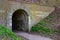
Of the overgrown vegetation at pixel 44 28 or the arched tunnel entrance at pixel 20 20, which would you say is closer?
the overgrown vegetation at pixel 44 28

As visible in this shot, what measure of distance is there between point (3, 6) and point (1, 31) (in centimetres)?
255

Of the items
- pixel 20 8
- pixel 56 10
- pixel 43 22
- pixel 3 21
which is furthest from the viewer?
pixel 56 10

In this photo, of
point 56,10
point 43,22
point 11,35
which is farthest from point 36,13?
point 11,35

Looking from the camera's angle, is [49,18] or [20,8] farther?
[49,18]

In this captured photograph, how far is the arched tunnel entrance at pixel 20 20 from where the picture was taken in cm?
1311

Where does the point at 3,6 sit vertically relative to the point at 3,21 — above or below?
above

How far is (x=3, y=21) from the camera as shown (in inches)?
459

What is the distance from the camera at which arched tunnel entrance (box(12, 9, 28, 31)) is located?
43.0 feet

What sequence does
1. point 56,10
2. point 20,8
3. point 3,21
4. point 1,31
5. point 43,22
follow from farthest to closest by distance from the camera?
point 56,10, point 43,22, point 20,8, point 3,21, point 1,31

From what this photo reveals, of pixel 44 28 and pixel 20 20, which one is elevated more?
pixel 20 20

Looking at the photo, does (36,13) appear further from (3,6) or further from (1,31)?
(1,31)

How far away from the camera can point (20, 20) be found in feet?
44.4

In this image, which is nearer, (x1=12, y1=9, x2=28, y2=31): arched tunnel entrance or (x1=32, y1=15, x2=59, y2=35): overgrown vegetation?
(x1=32, y1=15, x2=59, y2=35): overgrown vegetation

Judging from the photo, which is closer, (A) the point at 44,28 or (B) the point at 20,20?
(A) the point at 44,28
